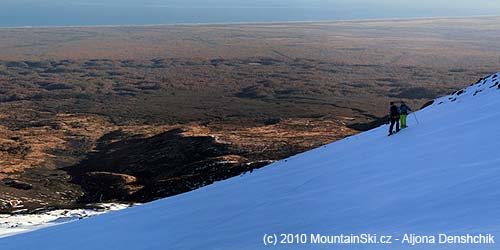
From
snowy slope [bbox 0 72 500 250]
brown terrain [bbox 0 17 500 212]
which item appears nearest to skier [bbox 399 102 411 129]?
snowy slope [bbox 0 72 500 250]

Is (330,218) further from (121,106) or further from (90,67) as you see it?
(90,67)

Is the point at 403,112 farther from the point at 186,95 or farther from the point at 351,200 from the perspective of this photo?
the point at 186,95

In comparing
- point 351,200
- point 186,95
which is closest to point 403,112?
point 351,200

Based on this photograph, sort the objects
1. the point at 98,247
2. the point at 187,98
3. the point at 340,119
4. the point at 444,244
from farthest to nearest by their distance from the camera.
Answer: the point at 187,98, the point at 340,119, the point at 98,247, the point at 444,244

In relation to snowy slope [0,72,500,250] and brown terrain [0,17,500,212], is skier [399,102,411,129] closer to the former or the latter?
snowy slope [0,72,500,250]

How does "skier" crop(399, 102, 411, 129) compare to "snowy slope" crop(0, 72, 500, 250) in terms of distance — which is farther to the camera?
"skier" crop(399, 102, 411, 129)

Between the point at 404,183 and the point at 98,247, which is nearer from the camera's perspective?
the point at 404,183

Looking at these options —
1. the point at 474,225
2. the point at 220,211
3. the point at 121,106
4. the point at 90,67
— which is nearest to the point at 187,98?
the point at 121,106
